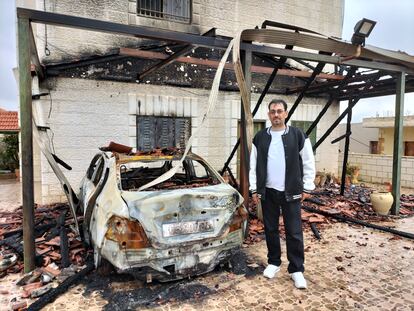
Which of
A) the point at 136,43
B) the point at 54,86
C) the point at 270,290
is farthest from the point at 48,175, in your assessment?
the point at 270,290

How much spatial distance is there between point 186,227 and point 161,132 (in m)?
4.91

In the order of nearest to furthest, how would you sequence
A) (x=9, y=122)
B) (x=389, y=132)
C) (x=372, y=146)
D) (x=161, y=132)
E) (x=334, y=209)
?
(x=334, y=209) → (x=161, y=132) → (x=9, y=122) → (x=389, y=132) → (x=372, y=146)

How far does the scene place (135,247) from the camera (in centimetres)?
290

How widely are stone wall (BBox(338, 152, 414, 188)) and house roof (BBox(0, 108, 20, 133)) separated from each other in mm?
13023

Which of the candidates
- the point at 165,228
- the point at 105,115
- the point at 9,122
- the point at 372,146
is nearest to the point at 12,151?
the point at 9,122

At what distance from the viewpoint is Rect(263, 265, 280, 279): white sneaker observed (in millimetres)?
3494

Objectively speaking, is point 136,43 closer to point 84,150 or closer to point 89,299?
point 84,150

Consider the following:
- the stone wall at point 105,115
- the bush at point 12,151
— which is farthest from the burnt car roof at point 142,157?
the bush at point 12,151

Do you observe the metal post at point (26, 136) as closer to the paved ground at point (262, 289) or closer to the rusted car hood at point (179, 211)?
the paved ground at point (262, 289)

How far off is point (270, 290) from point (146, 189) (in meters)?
1.81

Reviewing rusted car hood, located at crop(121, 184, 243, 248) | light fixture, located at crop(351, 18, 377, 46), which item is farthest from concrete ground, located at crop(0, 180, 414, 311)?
light fixture, located at crop(351, 18, 377, 46)

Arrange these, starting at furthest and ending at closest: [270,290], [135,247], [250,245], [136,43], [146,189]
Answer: [136,43], [250,245], [146,189], [270,290], [135,247]

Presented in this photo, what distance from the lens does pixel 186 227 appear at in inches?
A: 121

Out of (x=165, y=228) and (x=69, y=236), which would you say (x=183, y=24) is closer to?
(x=69, y=236)
